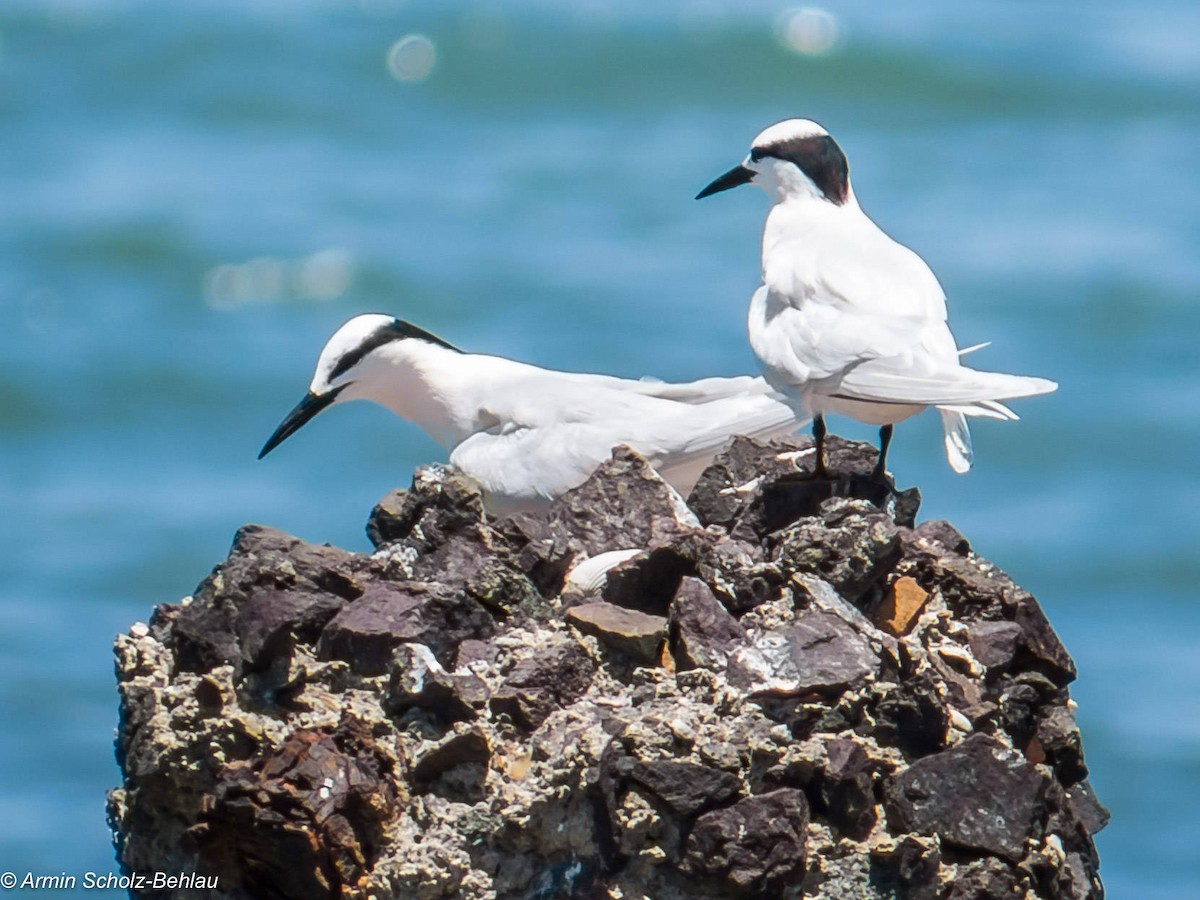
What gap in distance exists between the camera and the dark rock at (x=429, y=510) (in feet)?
15.8

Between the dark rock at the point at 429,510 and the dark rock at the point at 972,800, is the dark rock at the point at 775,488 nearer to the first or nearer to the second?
the dark rock at the point at 429,510

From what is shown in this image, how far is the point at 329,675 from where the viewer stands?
4293mm

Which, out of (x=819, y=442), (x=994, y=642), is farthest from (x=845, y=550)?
(x=819, y=442)

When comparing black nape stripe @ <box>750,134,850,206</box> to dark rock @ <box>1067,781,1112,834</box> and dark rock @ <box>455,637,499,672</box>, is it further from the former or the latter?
dark rock @ <box>455,637,499,672</box>

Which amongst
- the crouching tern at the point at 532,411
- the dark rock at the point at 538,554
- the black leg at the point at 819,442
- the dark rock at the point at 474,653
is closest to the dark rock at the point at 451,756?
the dark rock at the point at 474,653

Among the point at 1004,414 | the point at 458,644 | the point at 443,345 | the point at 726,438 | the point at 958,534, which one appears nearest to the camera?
the point at 458,644

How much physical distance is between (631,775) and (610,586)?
2.44ft

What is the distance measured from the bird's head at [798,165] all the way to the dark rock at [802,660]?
3.51 meters

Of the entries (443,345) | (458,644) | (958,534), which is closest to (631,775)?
(458,644)

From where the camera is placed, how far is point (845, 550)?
4.49 m

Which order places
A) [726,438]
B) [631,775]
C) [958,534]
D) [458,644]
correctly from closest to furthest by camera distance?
[631,775] < [458,644] < [958,534] < [726,438]

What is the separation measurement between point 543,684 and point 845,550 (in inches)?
30.0

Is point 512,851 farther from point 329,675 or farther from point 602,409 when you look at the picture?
point 602,409

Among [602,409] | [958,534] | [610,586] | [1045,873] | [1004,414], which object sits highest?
[602,409]
